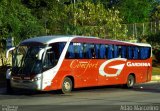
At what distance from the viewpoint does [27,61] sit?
24766 millimetres

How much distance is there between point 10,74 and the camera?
83.8ft

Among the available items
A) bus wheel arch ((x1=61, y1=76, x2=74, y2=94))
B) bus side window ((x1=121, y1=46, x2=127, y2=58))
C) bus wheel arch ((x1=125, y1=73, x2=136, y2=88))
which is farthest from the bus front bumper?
bus wheel arch ((x1=125, y1=73, x2=136, y2=88))

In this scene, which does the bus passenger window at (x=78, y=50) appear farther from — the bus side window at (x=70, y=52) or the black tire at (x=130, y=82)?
the black tire at (x=130, y=82)

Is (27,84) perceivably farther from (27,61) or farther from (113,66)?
(113,66)

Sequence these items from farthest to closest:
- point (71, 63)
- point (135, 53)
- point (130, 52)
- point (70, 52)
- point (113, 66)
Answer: point (135, 53) < point (130, 52) < point (113, 66) < point (71, 63) < point (70, 52)

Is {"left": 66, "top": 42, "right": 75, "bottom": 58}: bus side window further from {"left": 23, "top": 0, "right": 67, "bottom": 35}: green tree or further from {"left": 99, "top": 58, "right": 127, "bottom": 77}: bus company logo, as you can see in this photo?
{"left": 23, "top": 0, "right": 67, "bottom": 35}: green tree

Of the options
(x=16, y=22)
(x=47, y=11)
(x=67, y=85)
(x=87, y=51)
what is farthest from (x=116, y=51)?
(x=47, y=11)

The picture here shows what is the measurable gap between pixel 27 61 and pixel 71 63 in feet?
8.44

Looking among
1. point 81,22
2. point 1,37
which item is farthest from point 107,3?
point 1,37

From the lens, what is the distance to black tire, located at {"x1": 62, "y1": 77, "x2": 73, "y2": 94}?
25492 millimetres

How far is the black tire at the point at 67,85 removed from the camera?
2549 centimetres

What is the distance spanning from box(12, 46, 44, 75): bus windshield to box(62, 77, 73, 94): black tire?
1.86m

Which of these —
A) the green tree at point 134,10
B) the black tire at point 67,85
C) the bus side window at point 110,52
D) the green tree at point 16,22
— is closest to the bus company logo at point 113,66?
the bus side window at point 110,52

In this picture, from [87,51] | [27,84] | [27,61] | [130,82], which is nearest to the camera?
[27,84]
